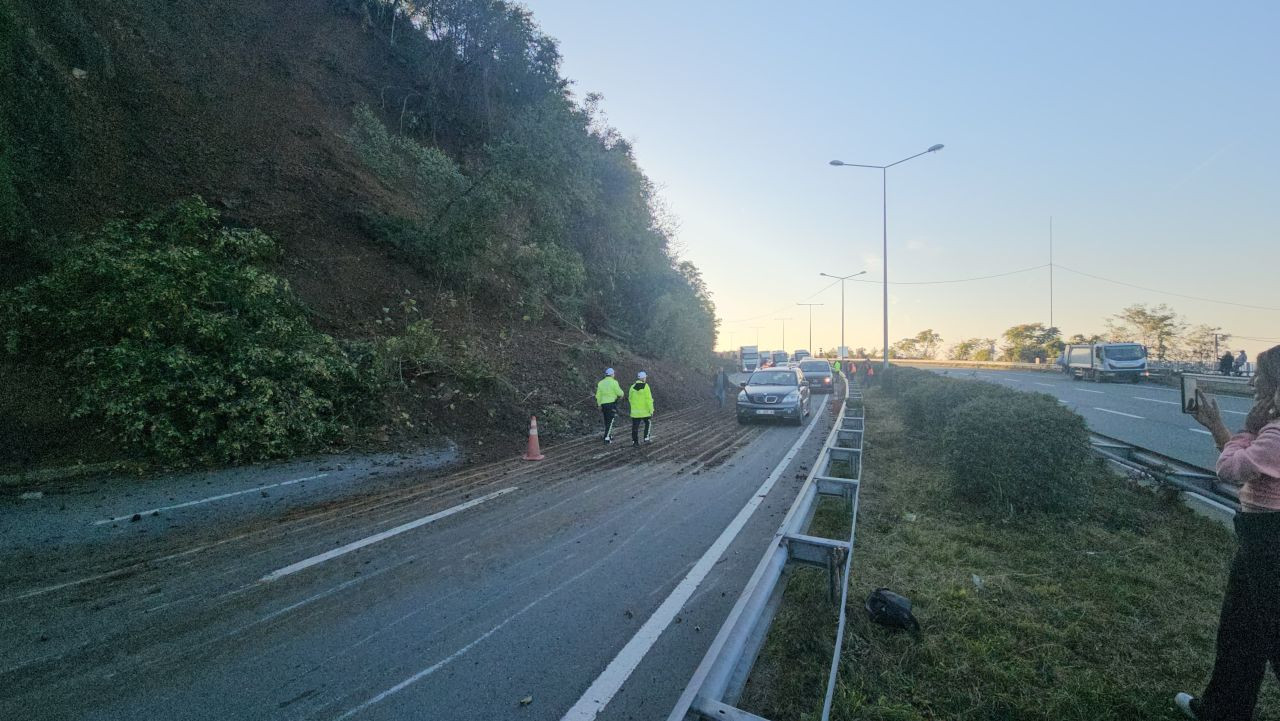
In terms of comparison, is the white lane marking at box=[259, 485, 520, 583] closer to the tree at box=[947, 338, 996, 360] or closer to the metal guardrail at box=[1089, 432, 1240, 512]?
the metal guardrail at box=[1089, 432, 1240, 512]

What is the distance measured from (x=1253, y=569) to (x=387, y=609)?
4.91m

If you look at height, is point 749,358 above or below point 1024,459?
above

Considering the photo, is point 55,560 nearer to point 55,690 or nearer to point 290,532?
point 290,532

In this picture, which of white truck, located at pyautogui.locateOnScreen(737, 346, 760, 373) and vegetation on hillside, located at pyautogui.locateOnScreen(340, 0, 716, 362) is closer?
vegetation on hillside, located at pyautogui.locateOnScreen(340, 0, 716, 362)

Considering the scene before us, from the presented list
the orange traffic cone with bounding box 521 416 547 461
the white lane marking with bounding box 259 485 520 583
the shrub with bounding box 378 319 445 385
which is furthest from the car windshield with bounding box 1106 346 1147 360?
the white lane marking with bounding box 259 485 520 583

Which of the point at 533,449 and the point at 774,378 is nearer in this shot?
the point at 533,449

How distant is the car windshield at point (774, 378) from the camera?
50.6 ft

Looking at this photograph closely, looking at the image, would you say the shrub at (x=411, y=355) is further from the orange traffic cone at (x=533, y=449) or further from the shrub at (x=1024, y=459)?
the shrub at (x=1024, y=459)

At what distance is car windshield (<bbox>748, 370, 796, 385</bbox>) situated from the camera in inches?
607

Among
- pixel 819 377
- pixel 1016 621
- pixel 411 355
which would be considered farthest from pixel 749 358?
pixel 1016 621

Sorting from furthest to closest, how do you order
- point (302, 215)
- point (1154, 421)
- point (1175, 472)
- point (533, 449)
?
point (302, 215), point (1154, 421), point (533, 449), point (1175, 472)

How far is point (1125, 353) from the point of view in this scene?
94.0ft

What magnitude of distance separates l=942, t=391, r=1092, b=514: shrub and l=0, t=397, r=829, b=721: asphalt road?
7.22 ft

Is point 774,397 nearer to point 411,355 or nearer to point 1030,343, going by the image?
point 411,355
